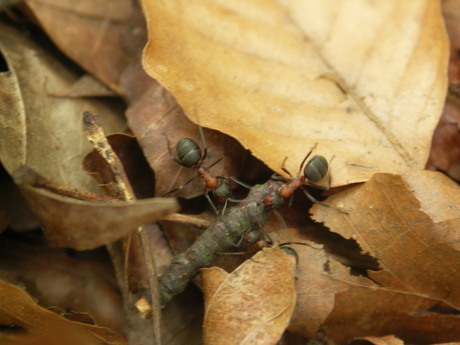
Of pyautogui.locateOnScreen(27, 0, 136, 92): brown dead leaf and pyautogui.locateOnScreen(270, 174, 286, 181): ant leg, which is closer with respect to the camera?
pyautogui.locateOnScreen(270, 174, 286, 181): ant leg

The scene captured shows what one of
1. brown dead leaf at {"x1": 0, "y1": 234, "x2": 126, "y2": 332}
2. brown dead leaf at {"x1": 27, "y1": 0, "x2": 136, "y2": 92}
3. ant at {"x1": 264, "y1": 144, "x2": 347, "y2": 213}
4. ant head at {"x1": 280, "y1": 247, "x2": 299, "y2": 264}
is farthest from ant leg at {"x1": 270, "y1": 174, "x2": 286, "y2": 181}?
brown dead leaf at {"x1": 27, "y1": 0, "x2": 136, "y2": 92}

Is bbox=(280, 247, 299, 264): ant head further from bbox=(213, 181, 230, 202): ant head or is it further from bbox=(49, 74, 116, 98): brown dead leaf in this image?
bbox=(49, 74, 116, 98): brown dead leaf

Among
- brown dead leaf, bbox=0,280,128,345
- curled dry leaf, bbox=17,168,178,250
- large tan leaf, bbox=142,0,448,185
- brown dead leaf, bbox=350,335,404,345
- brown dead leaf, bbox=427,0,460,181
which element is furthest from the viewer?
brown dead leaf, bbox=427,0,460,181

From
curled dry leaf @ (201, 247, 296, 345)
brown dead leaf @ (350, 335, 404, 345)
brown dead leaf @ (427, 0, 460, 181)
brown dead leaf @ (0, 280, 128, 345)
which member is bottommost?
brown dead leaf @ (0, 280, 128, 345)

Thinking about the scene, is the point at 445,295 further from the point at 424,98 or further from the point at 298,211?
the point at 424,98

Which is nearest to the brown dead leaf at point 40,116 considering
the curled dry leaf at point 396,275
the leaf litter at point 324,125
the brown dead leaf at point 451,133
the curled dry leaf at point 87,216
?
the leaf litter at point 324,125

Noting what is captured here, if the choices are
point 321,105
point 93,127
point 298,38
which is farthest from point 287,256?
point 298,38

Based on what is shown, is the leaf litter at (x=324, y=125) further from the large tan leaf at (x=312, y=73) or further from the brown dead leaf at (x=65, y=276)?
the brown dead leaf at (x=65, y=276)
